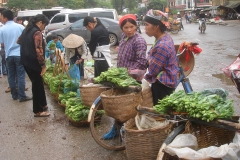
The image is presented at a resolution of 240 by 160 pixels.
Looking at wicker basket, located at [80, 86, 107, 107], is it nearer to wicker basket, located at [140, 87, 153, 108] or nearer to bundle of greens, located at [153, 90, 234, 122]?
wicker basket, located at [140, 87, 153, 108]

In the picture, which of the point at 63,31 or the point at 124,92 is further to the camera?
the point at 63,31

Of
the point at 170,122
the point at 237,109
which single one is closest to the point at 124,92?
the point at 170,122

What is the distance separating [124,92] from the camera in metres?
4.06

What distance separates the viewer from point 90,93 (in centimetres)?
438

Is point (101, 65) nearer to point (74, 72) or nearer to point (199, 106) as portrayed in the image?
point (74, 72)

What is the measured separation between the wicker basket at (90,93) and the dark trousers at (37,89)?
1.86 meters

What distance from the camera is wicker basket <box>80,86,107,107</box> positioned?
14.2 feet

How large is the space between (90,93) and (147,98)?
2.81 ft

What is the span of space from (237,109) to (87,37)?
13.8 m

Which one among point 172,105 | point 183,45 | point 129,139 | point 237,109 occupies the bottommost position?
point 237,109

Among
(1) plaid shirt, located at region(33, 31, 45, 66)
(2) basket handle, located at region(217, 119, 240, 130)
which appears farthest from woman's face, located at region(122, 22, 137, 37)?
(1) plaid shirt, located at region(33, 31, 45, 66)

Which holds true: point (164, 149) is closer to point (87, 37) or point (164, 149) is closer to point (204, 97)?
point (204, 97)

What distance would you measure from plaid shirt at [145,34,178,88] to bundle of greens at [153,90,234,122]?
23.4 inches

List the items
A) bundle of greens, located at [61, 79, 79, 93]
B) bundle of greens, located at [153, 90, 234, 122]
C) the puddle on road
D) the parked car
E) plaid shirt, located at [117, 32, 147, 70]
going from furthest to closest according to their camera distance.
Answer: the parked car < the puddle on road < bundle of greens, located at [61, 79, 79, 93] < plaid shirt, located at [117, 32, 147, 70] < bundle of greens, located at [153, 90, 234, 122]
